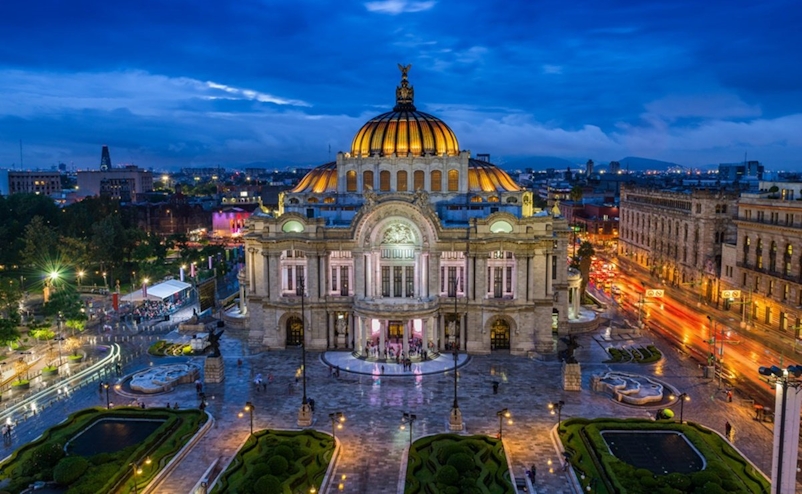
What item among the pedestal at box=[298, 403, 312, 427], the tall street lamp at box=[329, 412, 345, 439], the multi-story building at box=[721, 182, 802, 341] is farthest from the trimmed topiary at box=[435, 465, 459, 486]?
the multi-story building at box=[721, 182, 802, 341]

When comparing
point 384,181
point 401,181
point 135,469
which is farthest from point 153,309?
point 135,469

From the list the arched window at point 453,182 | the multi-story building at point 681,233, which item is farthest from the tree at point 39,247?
the multi-story building at point 681,233

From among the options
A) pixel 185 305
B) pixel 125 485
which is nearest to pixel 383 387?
pixel 125 485

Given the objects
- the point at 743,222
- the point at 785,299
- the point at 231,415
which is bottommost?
the point at 231,415

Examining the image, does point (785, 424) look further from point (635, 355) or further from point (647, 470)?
point (635, 355)

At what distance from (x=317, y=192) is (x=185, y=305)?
98.1 feet

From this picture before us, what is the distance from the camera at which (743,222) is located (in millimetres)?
89562

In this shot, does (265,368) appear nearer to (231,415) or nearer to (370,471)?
(231,415)

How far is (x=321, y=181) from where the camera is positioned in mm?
89688

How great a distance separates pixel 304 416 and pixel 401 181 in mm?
38367

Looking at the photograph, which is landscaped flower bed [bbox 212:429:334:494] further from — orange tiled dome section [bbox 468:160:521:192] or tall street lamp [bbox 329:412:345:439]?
orange tiled dome section [bbox 468:160:521:192]

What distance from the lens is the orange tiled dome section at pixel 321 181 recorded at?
292 feet

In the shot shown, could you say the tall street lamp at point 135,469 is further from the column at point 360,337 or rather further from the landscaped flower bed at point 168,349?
the landscaped flower bed at point 168,349

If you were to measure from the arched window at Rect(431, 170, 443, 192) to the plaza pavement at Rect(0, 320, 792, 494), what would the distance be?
22.7m
